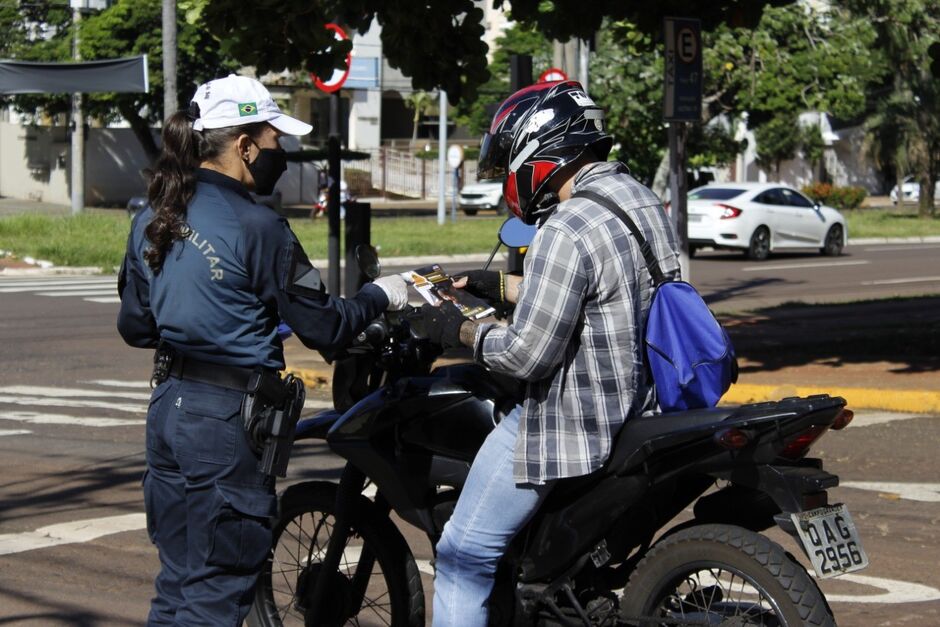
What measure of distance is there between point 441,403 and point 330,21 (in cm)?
766

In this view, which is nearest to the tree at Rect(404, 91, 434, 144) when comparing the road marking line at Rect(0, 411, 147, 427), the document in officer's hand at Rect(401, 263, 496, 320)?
the road marking line at Rect(0, 411, 147, 427)

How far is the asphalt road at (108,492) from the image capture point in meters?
5.59

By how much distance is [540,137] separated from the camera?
391 cm

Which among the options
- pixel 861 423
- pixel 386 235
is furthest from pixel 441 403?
pixel 386 235

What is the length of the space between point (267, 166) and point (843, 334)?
1136cm

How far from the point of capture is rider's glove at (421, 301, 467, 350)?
12.8 ft

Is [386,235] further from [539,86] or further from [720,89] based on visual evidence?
[539,86]

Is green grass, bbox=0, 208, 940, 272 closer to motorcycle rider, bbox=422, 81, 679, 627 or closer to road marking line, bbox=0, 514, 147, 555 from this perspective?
road marking line, bbox=0, 514, 147, 555

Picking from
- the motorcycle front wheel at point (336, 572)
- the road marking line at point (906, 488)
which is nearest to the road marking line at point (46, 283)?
the road marking line at point (906, 488)

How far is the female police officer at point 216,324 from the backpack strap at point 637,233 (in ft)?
2.44

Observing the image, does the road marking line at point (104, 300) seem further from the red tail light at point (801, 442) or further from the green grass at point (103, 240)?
the red tail light at point (801, 442)

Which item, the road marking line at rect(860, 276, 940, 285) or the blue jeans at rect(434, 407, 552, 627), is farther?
the road marking line at rect(860, 276, 940, 285)

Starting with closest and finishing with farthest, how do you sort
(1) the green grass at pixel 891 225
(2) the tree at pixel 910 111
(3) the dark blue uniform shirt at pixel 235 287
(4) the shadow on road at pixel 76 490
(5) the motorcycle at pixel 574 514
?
(5) the motorcycle at pixel 574 514, (3) the dark blue uniform shirt at pixel 235 287, (4) the shadow on road at pixel 76 490, (1) the green grass at pixel 891 225, (2) the tree at pixel 910 111

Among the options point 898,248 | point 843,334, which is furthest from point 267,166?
point 898,248
